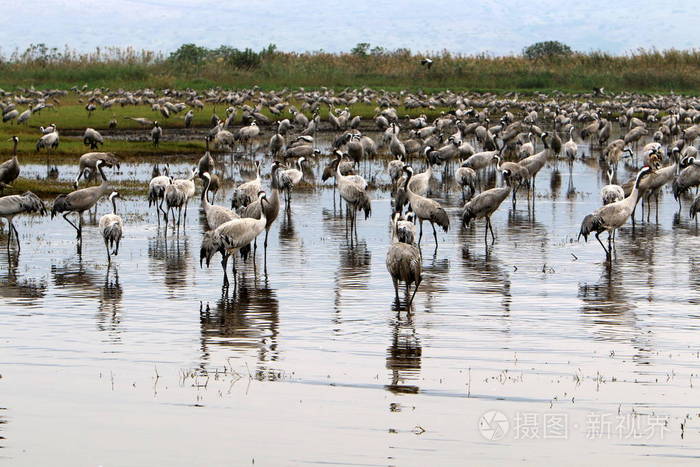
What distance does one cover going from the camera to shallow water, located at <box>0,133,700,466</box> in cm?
956

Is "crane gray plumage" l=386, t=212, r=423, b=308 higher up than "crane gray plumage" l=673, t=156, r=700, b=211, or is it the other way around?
"crane gray plumage" l=673, t=156, r=700, b=211

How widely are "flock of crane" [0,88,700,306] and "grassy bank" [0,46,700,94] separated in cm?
612

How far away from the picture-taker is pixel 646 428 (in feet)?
32.4

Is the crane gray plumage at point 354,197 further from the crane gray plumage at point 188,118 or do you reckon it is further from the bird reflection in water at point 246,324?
the crane gray plumage at point 188,118

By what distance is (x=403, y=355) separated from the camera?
493 inches

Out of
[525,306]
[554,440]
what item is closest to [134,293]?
[525,306]

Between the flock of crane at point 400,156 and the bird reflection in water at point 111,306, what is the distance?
135cm

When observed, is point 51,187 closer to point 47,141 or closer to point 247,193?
point 247,193

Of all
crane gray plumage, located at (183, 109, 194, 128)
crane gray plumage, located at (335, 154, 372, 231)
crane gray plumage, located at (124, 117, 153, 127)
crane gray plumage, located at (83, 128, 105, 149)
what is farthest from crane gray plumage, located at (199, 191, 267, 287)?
crane gray plumage, located at (183, 109, 194, 128)

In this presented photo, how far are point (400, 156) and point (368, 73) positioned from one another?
4672 cm

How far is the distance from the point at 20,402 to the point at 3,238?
1164cm

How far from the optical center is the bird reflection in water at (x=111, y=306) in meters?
14.0

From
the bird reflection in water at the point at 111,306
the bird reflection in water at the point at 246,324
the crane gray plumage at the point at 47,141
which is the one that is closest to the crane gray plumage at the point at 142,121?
the crane gray plumage at the point at 47,141

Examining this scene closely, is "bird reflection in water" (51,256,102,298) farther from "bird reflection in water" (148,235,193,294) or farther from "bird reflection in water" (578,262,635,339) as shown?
"bird reflection in water" (578,262,635,339)
